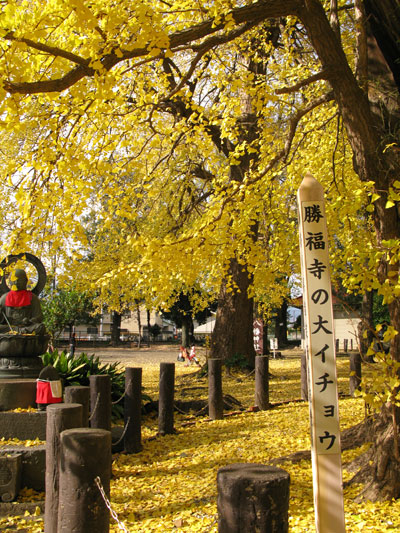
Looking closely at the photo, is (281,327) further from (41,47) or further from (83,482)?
(83,482)

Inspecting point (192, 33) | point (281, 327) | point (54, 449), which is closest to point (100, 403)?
point (54, 449)

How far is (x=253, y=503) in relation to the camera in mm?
2244

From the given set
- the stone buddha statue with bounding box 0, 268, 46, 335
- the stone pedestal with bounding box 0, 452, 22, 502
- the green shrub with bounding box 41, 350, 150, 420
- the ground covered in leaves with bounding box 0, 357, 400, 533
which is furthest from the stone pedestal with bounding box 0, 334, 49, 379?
the stone pedestal with bounding box 0, 452, 22, 502

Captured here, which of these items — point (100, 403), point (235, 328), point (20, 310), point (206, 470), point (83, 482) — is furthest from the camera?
point (235, 328)

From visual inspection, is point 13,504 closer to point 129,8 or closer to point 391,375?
point 391,375

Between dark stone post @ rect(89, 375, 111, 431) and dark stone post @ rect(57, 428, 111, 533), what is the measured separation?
9.91 feet

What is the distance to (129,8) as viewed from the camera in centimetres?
539

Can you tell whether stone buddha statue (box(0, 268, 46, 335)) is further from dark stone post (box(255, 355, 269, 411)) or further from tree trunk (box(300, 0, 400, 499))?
tree trunk (box(300, 0, 400, 499))

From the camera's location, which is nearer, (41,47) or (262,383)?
(41,47)

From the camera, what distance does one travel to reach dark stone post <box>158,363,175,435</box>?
746 centimetres

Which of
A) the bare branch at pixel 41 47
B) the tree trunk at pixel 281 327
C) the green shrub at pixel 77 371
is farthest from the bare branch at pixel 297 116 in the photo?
the tree trunk at pixel 281 327

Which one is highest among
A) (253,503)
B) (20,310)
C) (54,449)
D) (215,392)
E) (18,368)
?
(20,310)

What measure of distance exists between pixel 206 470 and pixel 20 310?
3.83m

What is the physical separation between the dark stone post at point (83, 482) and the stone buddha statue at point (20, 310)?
458 centimetres
